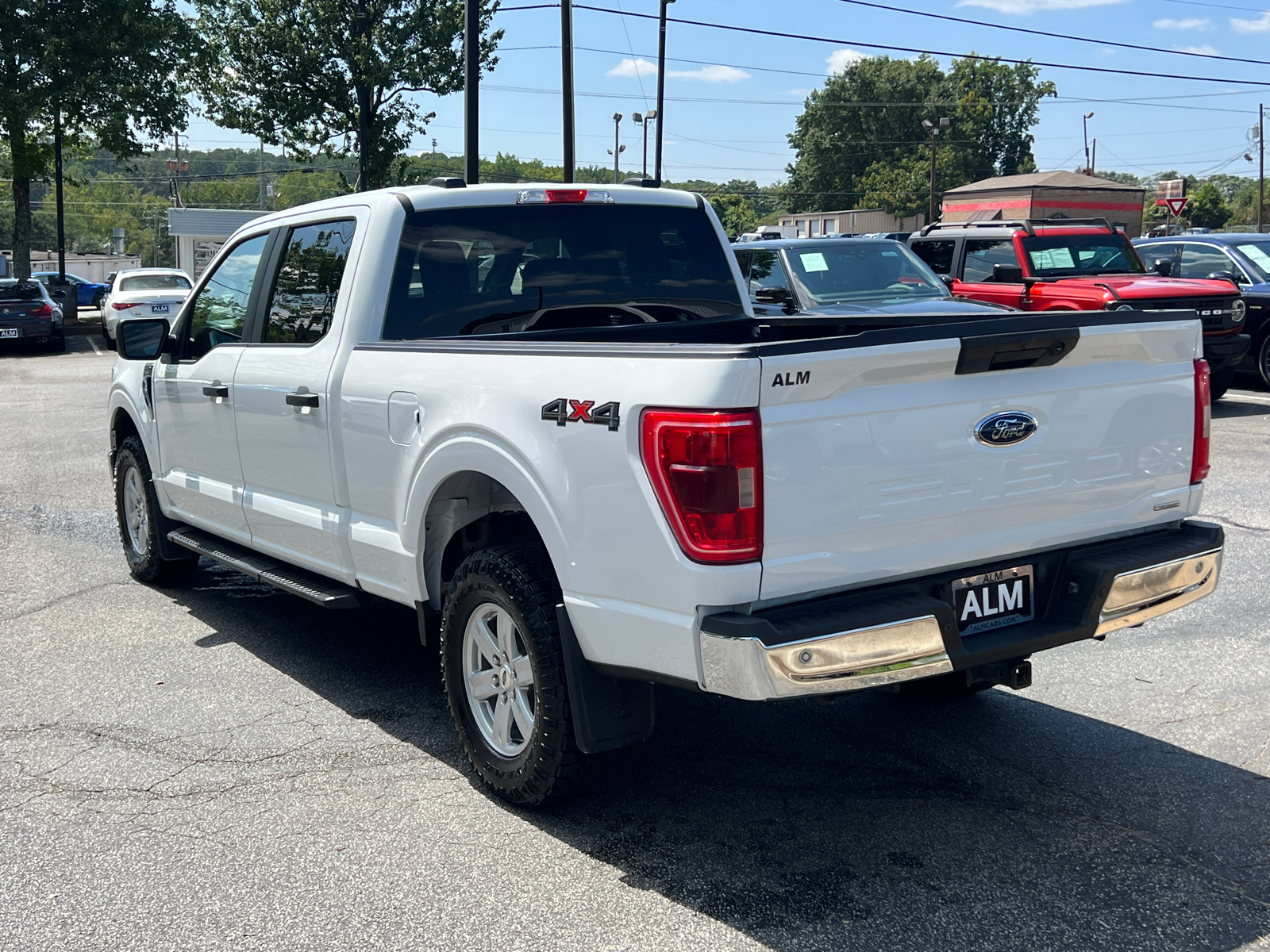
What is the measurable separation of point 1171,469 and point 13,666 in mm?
4947

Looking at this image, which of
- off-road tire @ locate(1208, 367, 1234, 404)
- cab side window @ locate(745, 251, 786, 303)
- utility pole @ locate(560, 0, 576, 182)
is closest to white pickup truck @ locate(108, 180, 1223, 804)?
cab side window @ locate(745, 251, 786, 303)

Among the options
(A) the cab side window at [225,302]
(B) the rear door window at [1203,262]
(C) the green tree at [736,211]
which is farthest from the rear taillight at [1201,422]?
(C) the green tree at [736,211]

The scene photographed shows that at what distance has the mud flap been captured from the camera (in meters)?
3.57

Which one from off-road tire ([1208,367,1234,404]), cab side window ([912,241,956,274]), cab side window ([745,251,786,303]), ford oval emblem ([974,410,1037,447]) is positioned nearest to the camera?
ford oval emblem ([974,410,1037,447])

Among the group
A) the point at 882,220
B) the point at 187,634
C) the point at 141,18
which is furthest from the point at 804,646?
the point at 882,220

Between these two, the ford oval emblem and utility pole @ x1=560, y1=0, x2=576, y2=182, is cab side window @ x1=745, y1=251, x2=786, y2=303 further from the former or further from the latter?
utility pole @ x1=560, y1=0, x2=576, y2=182

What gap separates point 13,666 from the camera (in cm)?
561

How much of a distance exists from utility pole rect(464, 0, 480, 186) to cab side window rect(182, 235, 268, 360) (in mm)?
11827

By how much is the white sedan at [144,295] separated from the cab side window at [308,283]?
20.4 m

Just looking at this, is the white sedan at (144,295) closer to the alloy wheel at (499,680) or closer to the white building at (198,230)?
the alloy wheel at (499,680)

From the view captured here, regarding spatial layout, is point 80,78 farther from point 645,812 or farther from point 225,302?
point 645,812

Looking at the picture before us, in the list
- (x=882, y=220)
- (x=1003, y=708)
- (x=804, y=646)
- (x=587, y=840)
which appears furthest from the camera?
(x=882, y=220)

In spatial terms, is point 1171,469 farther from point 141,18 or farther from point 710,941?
point 141,18

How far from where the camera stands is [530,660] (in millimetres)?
3715
